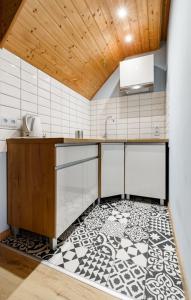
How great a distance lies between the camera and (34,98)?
1.66 metres

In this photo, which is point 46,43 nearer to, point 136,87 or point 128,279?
point 136,87

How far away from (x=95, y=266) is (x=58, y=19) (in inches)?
81.0

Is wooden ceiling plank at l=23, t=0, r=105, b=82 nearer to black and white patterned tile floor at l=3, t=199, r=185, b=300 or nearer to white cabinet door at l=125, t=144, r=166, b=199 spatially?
white cabinet door at l=125, t=144, r=166, b=199

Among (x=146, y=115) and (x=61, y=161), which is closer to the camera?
(x=61, y=161)

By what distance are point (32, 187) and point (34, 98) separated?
37.6 inches

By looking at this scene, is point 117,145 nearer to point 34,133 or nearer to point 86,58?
point 34,133

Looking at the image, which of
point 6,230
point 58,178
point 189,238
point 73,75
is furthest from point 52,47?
point 189,238

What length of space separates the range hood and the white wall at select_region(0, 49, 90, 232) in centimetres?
83

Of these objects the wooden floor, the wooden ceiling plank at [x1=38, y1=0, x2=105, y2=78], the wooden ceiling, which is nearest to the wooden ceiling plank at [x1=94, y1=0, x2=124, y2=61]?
the wooden ceiling

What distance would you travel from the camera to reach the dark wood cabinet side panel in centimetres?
115

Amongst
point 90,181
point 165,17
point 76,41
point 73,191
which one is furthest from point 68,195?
point 165,17

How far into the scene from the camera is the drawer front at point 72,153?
1174mm

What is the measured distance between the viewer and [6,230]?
136cm

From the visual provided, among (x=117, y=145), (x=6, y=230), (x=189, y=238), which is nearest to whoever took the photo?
(x=189, y=238)
